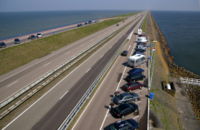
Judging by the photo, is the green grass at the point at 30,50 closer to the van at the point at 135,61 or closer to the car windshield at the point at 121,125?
the van at the point at 135,61

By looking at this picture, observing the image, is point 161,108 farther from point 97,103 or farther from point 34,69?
point 34,69

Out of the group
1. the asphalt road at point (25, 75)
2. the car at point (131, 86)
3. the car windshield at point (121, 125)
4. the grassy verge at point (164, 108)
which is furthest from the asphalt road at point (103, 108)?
the asphalt road at point (25, 75)

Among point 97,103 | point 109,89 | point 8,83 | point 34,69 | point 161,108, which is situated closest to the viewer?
point 97,103

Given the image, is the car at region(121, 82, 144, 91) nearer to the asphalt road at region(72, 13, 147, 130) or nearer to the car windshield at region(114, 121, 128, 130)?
the asphalt road at region(72, 13, 147, 130)

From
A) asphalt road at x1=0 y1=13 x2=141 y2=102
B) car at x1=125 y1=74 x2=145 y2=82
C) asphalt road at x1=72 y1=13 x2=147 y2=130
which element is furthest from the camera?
car at x1=125 y1=74 x2=145 y2=82

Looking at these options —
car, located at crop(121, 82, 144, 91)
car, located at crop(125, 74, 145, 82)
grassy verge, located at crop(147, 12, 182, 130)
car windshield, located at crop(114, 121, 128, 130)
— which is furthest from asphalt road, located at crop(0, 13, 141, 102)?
grassy verge, located at crop(147, 12, 182, 130)

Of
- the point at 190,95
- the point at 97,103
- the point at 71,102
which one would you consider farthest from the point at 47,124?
the point at 190,95
